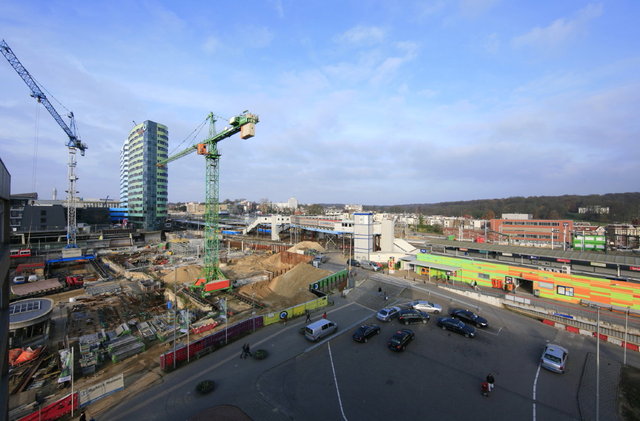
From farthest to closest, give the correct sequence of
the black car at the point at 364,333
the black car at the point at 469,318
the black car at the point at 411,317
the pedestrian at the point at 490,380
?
the black car at the point at 411,317 < the black car at the point at 469,318 < the black car at the point at 364,333 < the pedestrian at the point at 490,380

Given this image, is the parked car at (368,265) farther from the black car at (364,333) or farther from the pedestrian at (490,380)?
the pedestrian at (490,380)

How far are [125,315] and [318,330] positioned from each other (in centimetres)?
1851

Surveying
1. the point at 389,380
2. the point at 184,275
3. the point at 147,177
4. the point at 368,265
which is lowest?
the point at 389,380

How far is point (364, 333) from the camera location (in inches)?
630

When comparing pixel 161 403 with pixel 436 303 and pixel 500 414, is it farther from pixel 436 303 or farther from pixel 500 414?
pixel 436 303

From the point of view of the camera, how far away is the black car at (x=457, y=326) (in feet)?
54.8

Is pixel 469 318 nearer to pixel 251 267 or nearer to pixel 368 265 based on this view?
pixel 368 265

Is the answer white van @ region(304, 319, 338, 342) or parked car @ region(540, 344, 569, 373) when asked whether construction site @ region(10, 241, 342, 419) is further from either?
parked car @ region(540, 344, 569, 373)

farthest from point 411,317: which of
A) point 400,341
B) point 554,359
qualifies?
point 554,359

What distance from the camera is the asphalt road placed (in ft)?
34.8

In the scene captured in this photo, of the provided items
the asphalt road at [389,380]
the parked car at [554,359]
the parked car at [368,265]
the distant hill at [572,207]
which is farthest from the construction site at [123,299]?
the distant hill at [572,207]

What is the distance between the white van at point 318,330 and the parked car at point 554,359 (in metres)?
11.1

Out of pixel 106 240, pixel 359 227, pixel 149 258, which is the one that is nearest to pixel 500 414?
pixel 359 227

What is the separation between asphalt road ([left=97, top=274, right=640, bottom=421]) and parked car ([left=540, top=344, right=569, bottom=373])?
0.33 metres
